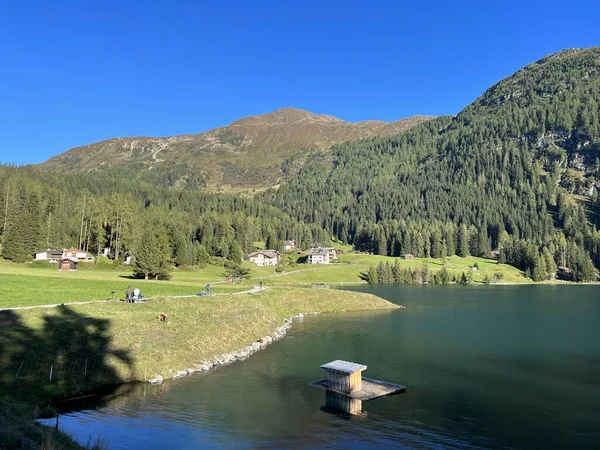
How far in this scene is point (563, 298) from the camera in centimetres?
12681

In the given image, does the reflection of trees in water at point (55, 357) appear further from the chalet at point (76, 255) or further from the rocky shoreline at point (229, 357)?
the chalet at point (76, 255)

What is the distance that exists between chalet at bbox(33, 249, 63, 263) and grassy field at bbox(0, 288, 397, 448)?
8560 cm

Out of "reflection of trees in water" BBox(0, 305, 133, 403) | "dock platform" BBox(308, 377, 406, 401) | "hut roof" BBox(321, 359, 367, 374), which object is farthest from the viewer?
"hut roof" BBox(321, 359, 367, 374)

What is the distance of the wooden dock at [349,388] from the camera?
33819 mm

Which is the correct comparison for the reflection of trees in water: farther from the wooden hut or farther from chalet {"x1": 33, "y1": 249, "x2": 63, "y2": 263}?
chalet {"x1": 33, "y1": 249, "x2": 63, "y2": 263}

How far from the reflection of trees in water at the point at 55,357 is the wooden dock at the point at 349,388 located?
18.7m

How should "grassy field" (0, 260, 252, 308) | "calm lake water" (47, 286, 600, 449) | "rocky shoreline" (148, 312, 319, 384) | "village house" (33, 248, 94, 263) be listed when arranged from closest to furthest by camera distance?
"calm lake water" (47, 286, 600, 449), "rocky shoreline" (148, 312, 319, 384), "grassy field" (0, 260, 252, 308), "village house" (33, 248, 94, 263)

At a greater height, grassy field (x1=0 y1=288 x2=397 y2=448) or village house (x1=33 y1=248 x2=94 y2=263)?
village house (x1=33 y1=248 x2=94 y2=263)

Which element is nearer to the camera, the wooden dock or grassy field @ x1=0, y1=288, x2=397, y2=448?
grassy field @ x1=0, y1=288, x2=397, y2=448

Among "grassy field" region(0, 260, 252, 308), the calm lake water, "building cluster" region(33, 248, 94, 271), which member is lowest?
the calm lake water

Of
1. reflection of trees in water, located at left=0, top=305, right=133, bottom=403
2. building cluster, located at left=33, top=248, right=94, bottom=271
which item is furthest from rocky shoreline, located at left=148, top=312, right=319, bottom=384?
building cluster, located at left=33, top=248, right=94, bottom=271

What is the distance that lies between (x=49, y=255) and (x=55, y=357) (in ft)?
357

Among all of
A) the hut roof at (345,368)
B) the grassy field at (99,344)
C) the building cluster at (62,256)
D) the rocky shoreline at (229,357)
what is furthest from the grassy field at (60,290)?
the building cluster at (62,256)

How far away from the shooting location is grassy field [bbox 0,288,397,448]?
3164 cm
